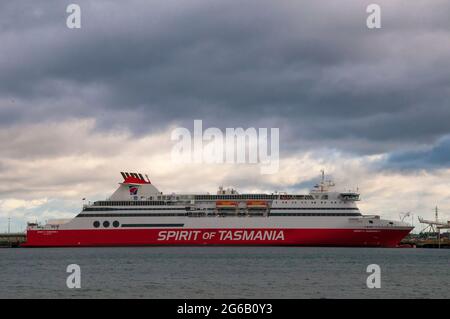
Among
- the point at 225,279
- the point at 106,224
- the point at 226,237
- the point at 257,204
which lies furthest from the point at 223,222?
the point at 225,279

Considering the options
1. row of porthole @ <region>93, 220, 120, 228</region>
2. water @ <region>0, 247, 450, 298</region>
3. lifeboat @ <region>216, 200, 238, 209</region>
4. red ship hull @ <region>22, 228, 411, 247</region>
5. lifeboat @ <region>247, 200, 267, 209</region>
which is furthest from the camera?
row of porthole @ <region>93, 220, 120, 228</region>

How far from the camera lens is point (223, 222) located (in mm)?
91875

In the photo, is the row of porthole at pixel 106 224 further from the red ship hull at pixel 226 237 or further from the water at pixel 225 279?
the water at pixel 225 279

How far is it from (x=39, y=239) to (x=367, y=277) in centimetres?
5970

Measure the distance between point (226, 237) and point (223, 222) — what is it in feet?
6.22

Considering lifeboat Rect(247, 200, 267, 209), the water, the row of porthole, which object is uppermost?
lifeboat Rect(247, 200, 267, 209)

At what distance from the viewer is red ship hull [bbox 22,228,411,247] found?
3526 inches

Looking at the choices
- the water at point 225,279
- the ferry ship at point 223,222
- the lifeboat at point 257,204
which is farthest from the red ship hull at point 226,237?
the water at point 225,279

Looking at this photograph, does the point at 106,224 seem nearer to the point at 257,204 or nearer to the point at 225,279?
the point at 257,204

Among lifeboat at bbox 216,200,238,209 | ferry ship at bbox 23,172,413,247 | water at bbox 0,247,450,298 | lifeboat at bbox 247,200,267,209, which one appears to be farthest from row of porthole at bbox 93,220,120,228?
water at bbox 0,247,450,298

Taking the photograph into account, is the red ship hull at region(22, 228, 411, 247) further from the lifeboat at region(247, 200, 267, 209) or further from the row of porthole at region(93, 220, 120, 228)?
the lifeboat at region(247, 200, 267, 209)
